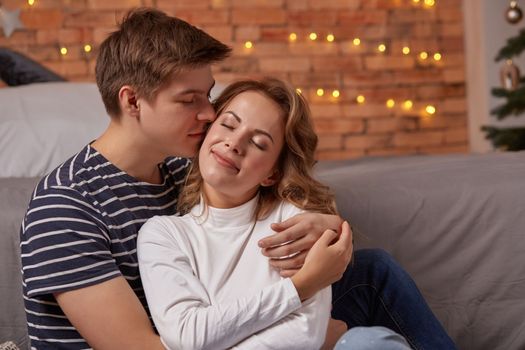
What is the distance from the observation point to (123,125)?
1609mm

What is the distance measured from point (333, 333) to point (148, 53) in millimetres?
626

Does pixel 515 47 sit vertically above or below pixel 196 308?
above

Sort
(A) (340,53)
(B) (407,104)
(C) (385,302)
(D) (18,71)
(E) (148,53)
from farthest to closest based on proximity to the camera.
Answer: (B) (407,104) → (A) (340,53) → (D) (18,71) → (C) (385,302) → (E) (148,53)

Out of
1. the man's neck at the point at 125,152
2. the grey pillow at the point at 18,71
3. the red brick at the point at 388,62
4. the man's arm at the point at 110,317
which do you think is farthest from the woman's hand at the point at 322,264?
the red brick at the point at 388,62

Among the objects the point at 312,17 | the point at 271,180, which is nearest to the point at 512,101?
the point at 312,17

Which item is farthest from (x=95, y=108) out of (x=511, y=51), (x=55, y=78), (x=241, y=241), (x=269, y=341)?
(x=511, y=51)

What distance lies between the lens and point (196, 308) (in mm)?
1345

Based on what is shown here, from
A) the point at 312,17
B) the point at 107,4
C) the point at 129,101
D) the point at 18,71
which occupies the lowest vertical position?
the point at 129,101

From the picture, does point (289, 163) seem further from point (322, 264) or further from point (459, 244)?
point (459, 244)

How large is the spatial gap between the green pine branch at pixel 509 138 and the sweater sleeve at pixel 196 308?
2533mm

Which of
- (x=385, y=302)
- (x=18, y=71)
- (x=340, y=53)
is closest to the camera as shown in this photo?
(x=385, y=302)

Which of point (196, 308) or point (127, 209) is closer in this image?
point (196, 308)

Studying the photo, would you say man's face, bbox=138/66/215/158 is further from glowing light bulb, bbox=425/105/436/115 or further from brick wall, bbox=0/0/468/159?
glowing light bulb, bbox=425/105/436/115

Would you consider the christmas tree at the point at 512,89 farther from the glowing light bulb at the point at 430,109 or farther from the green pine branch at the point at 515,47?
the glowing light bulb at the point at 430,109
